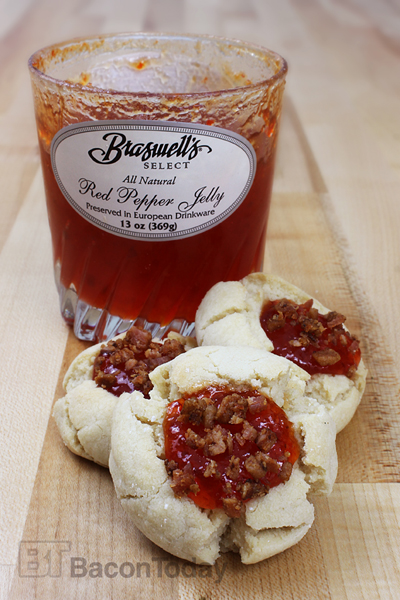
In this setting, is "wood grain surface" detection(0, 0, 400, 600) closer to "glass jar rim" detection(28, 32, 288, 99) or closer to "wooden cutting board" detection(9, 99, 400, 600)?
"wooden cutting board" detection(9, 99, 400, 600)

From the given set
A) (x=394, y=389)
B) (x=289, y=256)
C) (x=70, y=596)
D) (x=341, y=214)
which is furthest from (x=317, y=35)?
(x=70, y=596)

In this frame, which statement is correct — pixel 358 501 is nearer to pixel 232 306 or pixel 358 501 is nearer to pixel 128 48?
pixel 232 306

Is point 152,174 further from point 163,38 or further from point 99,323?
point 163,38

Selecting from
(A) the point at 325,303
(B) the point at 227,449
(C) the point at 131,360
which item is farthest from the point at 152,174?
(A) the point at 325,303

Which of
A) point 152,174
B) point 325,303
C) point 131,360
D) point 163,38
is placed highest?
point 163,38

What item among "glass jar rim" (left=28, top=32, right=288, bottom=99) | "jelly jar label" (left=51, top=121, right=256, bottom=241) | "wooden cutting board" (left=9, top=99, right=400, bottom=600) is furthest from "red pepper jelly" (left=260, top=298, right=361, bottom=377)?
"glass jar rim" (left=28, top=32, right=288, bottom=99)

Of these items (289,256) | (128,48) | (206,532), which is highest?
(128,48)
